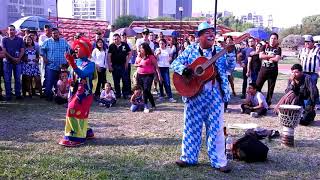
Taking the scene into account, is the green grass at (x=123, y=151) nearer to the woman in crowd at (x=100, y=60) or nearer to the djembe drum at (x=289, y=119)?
the djembe drum at (x=289, y=119)

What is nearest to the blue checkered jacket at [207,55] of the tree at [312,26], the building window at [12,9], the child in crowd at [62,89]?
the child in crowd at [62,89]

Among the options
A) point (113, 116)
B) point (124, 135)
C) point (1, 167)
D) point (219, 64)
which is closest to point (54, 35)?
point (113, 116)

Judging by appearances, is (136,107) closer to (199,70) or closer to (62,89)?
(62,89)

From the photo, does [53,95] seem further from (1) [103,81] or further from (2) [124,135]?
(2) [124,135]

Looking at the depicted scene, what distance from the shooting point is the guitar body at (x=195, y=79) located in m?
5.25

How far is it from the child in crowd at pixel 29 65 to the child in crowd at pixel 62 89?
0.78 metres

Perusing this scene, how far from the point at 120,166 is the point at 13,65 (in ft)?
20.0

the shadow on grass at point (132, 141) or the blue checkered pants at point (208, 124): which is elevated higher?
the blue checkered pants at point (208, 124)

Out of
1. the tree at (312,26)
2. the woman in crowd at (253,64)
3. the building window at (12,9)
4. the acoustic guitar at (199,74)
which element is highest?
the building window at (12,9)

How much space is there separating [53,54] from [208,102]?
20.5 feet

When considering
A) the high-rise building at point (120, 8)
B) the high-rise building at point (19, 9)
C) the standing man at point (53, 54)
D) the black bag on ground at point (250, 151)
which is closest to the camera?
the black bag on ground at point (250, 151)

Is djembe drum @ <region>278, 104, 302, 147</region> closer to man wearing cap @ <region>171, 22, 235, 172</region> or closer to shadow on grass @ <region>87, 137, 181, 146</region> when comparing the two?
man wearing cap @ <region>171, 22, 235, 172</region>

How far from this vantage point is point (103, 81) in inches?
460

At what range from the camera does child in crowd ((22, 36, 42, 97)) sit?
10.9 m
